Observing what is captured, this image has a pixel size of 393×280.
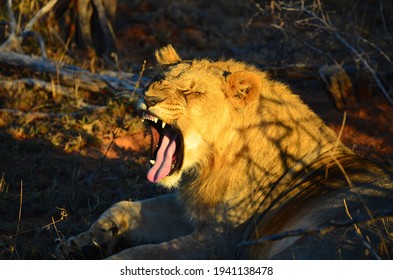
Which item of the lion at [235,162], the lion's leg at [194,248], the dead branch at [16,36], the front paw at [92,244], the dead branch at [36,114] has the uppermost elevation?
the lion at [235,162]

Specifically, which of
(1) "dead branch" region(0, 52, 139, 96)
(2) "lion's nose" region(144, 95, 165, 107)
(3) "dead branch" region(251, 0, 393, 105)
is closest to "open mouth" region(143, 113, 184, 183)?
(2) "lion's nose" region(144, 95, 165, 107)

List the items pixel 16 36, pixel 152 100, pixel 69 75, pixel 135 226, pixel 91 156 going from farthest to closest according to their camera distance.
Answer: pixel 16 36 < pixel 69 75 < pixel 91 156 < pixel 135 226 < pixel 152 100

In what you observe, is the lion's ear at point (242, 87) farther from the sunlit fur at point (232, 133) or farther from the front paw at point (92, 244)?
the front paw at point (92, 244)

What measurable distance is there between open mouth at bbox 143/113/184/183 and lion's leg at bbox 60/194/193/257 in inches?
21.6

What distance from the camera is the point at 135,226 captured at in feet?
17.0

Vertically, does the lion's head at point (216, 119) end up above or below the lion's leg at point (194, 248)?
above

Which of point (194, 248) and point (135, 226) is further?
point (135, 226)

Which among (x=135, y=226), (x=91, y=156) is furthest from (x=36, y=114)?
(x=135, y=226)

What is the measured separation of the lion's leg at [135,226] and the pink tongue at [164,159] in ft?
1.82

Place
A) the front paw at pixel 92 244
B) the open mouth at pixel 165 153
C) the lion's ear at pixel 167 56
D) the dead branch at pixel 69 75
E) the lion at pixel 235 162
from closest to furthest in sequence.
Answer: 1. the lion at pixel 235 162
2. the open mouth at pixel 165 153
3. the front paw at pixel 92 244
4. the lion's ear at pixel 167 56
5. the dead branch at pixel 69 75

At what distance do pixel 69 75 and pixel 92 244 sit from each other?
358 cm

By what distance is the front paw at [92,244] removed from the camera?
4.81 metres

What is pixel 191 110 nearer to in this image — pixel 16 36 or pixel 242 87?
pixel 242 87

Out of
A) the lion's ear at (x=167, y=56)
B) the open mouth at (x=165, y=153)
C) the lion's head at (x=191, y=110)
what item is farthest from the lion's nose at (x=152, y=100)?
the lion's ear at (x=167, y=56)
